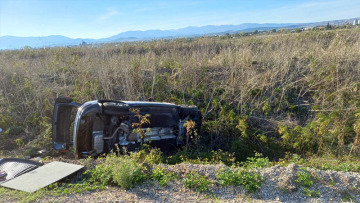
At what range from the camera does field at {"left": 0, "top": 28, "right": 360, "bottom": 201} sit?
5.94 m

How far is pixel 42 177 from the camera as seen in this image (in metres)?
4.14

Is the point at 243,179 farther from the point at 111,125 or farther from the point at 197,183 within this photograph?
the point at 111,125

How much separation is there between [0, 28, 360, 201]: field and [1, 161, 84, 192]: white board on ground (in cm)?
223

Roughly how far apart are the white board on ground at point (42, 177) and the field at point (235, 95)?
2.23m

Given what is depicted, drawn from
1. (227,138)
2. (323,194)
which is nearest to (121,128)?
(227,138)

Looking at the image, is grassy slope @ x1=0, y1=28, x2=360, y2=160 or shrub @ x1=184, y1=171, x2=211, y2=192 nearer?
shrub @ x1=184, y1=171, x2=211, y2=192

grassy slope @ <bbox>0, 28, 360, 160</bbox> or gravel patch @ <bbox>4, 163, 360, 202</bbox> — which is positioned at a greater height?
grassy slope @ <bbox>0, 28, 360, 160</bbox>

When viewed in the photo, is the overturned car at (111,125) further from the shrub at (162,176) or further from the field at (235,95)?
the shrub at (162,176)

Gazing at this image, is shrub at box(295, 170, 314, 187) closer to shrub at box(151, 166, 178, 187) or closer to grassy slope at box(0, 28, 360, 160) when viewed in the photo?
shrub at box(151, 166, 178, 187)

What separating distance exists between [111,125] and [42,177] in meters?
1.46

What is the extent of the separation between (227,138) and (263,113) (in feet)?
4.87

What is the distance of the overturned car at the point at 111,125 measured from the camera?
483 cm

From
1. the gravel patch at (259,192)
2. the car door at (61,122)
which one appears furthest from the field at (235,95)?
the car door at (61,122)

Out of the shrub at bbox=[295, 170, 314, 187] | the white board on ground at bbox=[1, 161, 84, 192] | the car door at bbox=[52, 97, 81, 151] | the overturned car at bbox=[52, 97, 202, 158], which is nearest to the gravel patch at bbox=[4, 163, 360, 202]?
the shrub at bbox=[295, 170, 314, 187]
